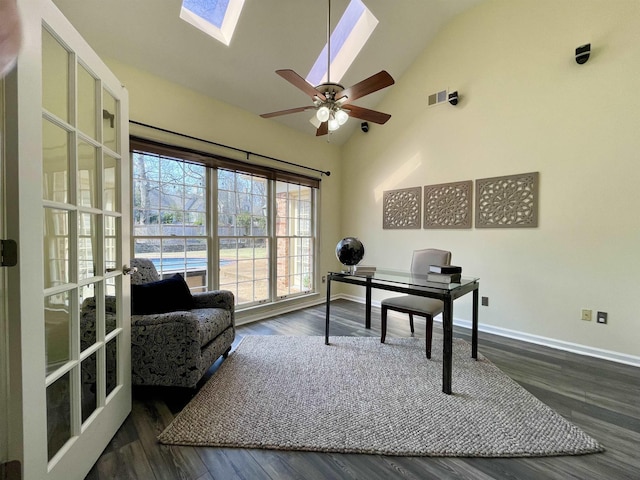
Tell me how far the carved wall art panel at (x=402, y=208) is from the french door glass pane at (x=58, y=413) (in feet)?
12.0

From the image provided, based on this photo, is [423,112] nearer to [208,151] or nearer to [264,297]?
[208,151]

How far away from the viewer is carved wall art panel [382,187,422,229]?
Result: 12.5ft

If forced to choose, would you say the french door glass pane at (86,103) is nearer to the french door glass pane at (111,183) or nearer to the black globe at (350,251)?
the french door glass pane at (111,183)

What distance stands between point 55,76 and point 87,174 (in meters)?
0.41

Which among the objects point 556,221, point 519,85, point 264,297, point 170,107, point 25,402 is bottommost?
point 264,297

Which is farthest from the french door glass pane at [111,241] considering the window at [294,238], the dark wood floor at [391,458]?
the window at [294,238]

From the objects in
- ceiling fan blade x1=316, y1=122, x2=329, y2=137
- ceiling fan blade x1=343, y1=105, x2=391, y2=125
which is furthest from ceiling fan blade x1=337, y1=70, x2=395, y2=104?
ceiling fan blade x1=316, y1=122, x2=329, y2=137

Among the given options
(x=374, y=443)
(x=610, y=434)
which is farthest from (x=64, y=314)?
(x=610, y=434)

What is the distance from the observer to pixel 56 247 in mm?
1170

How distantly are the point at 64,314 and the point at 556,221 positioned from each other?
3884 millimetres

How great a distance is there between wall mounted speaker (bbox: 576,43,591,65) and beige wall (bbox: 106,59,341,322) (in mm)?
3010

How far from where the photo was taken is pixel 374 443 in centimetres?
149

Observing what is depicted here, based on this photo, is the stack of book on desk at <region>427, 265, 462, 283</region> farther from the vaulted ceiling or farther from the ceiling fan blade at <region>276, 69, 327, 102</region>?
the vaulted ceiling

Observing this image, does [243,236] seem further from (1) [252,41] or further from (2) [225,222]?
(1) [252,41]
